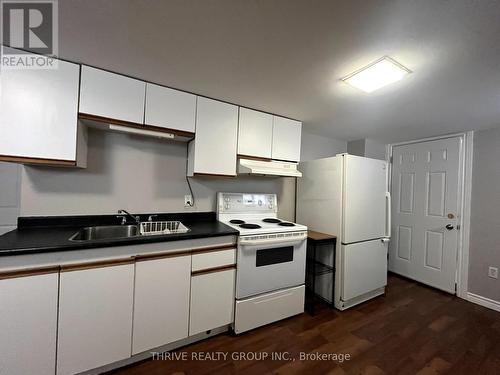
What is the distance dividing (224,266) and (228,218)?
0.63 metres

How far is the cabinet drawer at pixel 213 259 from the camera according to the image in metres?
1.71

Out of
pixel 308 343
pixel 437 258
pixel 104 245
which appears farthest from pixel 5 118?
pixel 437 258

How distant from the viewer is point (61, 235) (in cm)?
151

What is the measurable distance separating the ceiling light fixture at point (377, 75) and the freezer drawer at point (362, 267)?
5.25ft

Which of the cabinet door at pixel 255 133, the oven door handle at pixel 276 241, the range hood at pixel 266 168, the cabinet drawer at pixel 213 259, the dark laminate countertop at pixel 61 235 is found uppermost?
the cabinet door at pixel 255 133

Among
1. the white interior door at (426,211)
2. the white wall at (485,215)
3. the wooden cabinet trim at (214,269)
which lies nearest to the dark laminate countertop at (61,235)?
the wooden cabinet trim at (214,269)

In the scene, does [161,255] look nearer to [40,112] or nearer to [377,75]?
[40,112]

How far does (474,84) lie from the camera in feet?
5.30

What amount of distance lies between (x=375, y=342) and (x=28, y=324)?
2.52m

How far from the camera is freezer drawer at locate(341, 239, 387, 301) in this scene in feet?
7.61

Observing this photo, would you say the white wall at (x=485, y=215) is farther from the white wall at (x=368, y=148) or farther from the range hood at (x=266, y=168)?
the range hood at (x=266, y=168)

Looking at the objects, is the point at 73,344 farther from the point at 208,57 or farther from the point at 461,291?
the point at 461,291

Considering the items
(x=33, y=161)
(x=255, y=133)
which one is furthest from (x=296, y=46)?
(x=33, y=161)

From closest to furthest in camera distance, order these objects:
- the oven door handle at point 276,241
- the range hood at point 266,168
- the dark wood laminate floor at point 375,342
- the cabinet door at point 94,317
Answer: the cabinet door at point 94,317, the dark wood laminate floor at point 375,342, the oven door handle at point 276,241, the range hood at point 266,168
